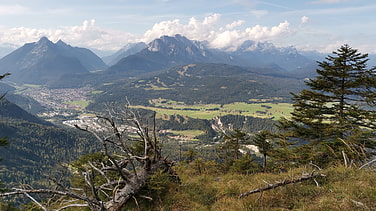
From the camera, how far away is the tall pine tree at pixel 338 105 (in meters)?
13.3

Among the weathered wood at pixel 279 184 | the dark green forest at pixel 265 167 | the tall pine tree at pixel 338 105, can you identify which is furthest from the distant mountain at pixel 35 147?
the weathered wood at pixel 279 184

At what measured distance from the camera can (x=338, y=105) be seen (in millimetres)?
14547

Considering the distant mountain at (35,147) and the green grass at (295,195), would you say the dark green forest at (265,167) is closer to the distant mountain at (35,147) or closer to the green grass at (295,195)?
the green grass at (295,195)

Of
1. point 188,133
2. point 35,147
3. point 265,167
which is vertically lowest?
point 35,147

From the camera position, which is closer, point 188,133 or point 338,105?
point 338,105

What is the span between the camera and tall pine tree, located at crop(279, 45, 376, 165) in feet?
43.6

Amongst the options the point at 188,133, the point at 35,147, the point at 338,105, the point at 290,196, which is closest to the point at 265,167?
the point at 338,105

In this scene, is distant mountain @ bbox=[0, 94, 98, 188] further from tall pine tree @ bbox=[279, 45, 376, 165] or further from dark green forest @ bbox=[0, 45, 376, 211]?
tall pine tree @ bbox=[279, 45, 376, 165]

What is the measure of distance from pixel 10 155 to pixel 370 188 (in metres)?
187

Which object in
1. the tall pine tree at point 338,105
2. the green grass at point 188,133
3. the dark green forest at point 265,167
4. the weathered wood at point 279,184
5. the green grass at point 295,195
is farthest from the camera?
the green grass at point 188,133

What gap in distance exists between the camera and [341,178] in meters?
6.37

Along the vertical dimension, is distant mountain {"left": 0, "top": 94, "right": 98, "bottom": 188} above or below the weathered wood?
below

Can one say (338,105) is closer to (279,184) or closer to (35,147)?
(279,184)

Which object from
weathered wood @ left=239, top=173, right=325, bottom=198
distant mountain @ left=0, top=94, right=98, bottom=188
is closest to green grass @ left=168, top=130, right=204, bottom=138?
distant mountain @ left=0, top=94, right=98, bottom=188
